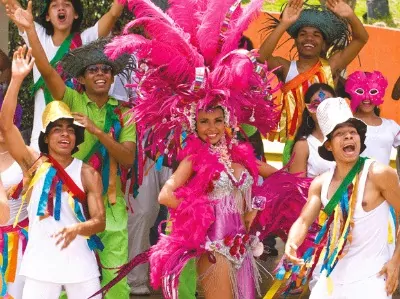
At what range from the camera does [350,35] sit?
769 cm

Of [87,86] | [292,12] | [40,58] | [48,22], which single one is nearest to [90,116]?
[87,86]

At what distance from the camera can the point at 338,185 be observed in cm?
563

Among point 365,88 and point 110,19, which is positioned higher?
point 110,19

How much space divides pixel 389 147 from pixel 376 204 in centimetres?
167

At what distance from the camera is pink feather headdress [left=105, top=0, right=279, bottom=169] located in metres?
6.07

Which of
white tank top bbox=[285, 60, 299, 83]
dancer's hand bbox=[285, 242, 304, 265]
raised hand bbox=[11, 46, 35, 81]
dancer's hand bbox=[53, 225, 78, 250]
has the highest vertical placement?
white tank top bbox=[285, 60, 299, 83]

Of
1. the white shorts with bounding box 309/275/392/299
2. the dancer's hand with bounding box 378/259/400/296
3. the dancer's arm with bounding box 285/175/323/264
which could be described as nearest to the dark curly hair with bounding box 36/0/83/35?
the dancer's arm with bounding box 285/175/323/264

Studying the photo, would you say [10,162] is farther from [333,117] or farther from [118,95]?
[333,117]

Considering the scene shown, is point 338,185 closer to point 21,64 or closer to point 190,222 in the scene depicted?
point 190,222

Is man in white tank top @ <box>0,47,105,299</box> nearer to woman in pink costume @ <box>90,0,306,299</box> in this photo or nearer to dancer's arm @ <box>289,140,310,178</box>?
woman in pink costume @ <box>90,0,306,299</box>

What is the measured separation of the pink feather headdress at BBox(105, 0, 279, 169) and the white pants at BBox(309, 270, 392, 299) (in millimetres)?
1198

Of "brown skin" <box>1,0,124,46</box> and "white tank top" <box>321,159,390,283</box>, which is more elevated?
"brown skin" <box>1,0,124,46</box>

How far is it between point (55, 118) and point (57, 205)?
523 millimetres

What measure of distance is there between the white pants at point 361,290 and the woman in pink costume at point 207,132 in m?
0.72
